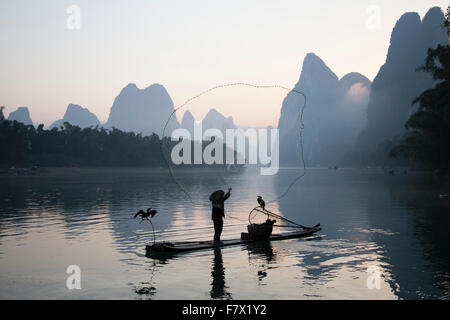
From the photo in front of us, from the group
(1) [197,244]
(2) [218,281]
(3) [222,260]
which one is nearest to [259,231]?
(1) [197,244]

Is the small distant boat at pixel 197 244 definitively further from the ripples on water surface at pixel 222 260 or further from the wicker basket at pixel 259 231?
the ripples on water surface at pixel 222 260

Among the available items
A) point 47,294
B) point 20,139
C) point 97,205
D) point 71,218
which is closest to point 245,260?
point 47,294

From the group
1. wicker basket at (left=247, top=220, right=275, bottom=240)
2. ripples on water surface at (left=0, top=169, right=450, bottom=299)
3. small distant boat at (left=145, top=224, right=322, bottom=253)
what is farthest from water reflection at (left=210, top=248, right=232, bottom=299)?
wicker basket at (left=247, top=220, right=275, bottom=240)

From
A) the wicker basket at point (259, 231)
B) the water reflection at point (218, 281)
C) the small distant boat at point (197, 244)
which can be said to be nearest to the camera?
the water reflection at point (218, 281)

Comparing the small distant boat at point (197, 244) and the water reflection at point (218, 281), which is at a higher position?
the small distant boat at point (197, 244)

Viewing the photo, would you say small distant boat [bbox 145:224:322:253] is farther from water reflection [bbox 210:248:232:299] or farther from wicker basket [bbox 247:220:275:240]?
water reflection [bbox 210:248:232:299]

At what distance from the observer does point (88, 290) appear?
13.5 metres

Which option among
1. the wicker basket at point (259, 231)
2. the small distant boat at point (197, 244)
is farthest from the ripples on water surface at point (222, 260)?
the wicker basket at point (259, 231)

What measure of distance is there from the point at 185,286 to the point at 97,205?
29154 millimetres

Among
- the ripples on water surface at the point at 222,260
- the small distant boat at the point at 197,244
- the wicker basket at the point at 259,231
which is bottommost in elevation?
the ripples on water surface at the point at 222,260

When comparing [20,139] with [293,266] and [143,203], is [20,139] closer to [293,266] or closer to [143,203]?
[143,203]

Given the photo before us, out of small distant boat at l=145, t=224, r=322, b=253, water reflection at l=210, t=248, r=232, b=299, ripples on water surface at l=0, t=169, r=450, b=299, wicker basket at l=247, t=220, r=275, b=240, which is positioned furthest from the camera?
wicker basket at l=247, t=220, r=275, b=240

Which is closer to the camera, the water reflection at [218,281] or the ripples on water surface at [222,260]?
the water reflection at [218,281]

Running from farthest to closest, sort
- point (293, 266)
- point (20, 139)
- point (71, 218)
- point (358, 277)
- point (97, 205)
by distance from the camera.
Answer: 1. point (20, 139)
2. point (97, 205)
3. point (71, 218)
4. point (293, 266)
5. point (358, 277)
